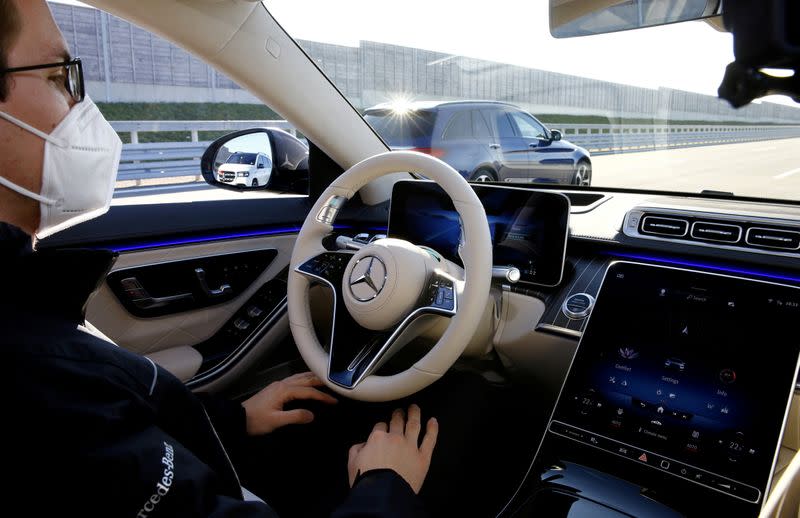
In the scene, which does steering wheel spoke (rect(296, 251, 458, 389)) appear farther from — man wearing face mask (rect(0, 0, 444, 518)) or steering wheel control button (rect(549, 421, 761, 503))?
steering wheel control button (rect(549, 421, 761, 503))

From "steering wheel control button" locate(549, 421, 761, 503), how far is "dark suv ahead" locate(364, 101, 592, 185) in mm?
1740

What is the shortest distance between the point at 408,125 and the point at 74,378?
373 centimetres

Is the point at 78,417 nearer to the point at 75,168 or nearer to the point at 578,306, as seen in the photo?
the point at 75,168

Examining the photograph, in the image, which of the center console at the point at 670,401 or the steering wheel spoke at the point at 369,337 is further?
the steering wheel spoke at the point at 369,337

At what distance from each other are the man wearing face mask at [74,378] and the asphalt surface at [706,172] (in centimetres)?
147

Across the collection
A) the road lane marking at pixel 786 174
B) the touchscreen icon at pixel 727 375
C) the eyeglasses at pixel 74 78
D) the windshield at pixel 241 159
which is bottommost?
the touchscreen icon at pixel 727 375

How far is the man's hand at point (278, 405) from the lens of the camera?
1871 millimetres

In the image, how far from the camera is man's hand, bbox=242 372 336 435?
1871 millimetres

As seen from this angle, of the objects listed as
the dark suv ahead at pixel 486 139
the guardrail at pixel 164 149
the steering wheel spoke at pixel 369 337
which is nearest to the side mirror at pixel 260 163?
the dark suv ahead at pixel 486 139

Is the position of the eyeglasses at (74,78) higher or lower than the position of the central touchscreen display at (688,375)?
higher

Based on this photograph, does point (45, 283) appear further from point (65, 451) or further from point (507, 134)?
point (507, 134)

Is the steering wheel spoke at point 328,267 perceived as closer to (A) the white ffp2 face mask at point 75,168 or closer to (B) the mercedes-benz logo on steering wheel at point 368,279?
(B) the mercedes-benz logo on steering wheel at point 368,279

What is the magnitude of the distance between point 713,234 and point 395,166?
117 cm

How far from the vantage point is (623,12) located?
106 cm
